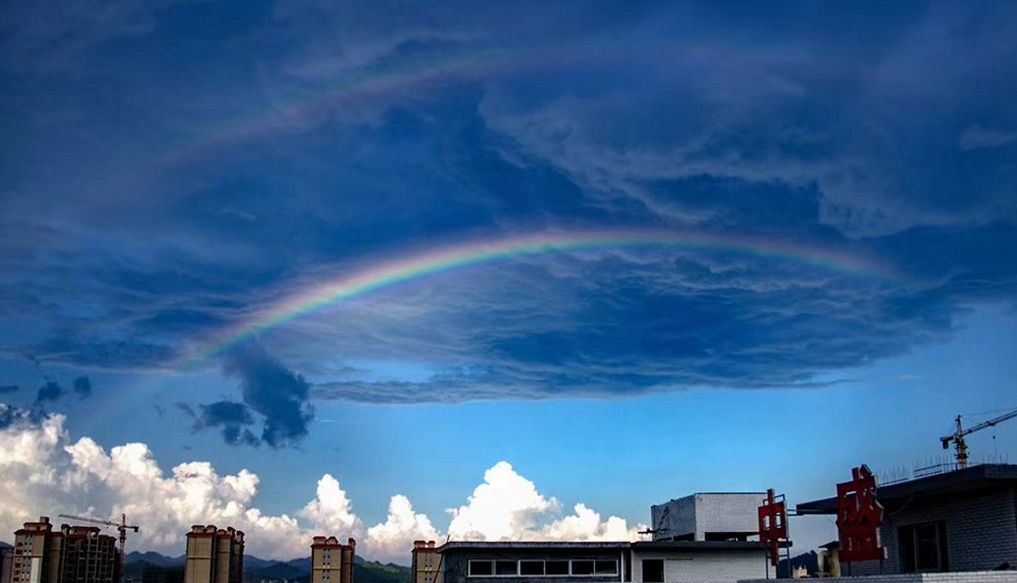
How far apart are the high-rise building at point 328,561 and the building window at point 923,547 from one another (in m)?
28.7

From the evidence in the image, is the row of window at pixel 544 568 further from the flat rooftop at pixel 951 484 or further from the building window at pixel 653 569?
the flat rooftop at pixel 951 484

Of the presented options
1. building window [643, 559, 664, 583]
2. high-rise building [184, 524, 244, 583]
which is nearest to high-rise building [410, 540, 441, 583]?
building window [643, 559, 664, 583]

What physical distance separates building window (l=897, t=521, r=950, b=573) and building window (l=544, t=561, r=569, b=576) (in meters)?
17.0

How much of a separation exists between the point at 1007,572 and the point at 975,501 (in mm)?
3564

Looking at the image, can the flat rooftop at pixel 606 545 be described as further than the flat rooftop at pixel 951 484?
Yes

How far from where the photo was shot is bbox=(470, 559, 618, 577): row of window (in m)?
42.1

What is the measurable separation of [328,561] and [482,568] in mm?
9811

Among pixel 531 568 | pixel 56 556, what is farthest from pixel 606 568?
pixel 56 556

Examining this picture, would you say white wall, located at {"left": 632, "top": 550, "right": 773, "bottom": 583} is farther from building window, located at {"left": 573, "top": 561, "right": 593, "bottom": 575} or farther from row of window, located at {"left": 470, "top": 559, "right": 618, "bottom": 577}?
building window, located at {"left": 573, "top": 561, "right": 593, "bottom": 575}

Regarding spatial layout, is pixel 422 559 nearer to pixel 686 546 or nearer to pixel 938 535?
pixel 686 546

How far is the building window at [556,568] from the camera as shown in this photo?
1668 inches

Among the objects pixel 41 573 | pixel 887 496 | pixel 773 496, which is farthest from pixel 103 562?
pixel 887 496

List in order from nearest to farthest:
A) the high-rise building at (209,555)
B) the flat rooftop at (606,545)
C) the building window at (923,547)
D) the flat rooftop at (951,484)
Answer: the flat rooftop at (951,484), the building window at (923,547), the flat rooftop at (606,545), the high-rise building at (209,555)

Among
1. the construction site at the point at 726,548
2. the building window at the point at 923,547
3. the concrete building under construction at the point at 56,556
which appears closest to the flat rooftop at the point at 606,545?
the construction site at the point at 726,548
